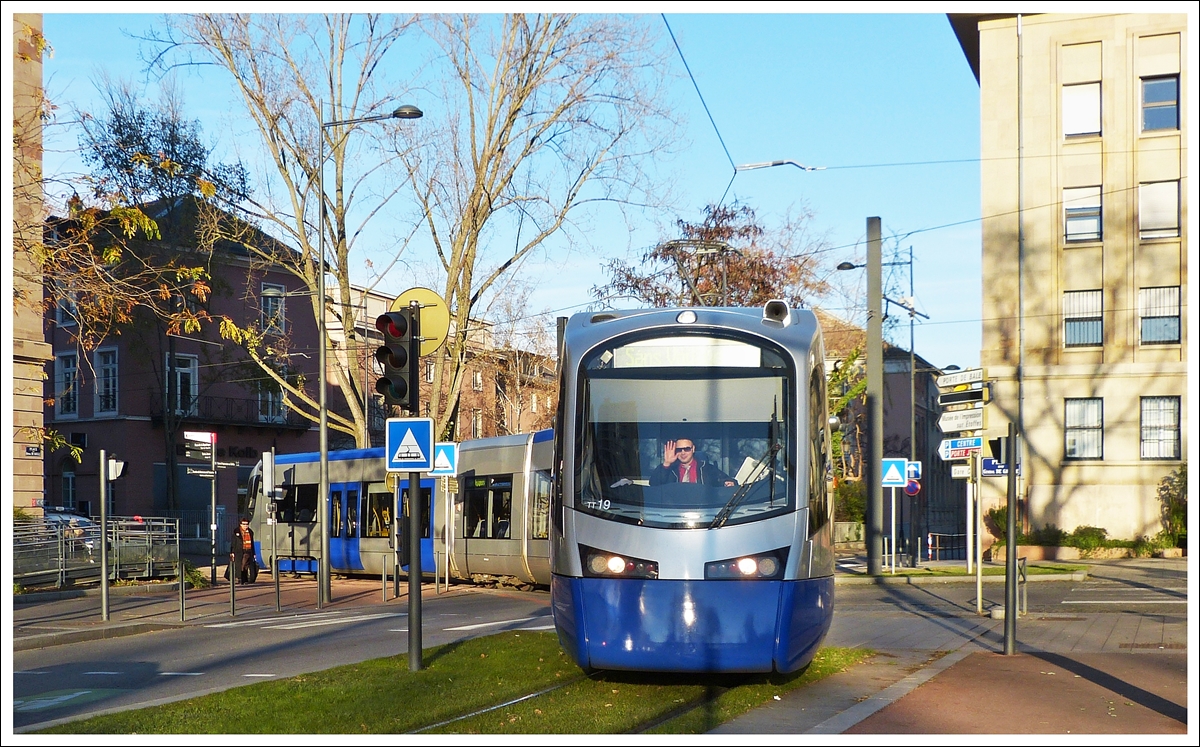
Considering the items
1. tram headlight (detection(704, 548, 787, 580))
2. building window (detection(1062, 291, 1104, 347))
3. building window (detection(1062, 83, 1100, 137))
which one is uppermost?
building window (detection(1062, 83, 1100, 137))

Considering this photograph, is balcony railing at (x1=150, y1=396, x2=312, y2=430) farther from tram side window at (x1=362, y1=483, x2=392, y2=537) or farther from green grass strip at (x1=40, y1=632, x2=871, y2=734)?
green grass strip at (x1=40, y1=632, x2=871, y2=734)

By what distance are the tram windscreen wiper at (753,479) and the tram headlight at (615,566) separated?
0.59 meters

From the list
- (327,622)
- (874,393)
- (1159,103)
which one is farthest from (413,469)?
(1159,103)

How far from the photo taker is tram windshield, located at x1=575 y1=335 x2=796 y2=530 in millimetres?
10406

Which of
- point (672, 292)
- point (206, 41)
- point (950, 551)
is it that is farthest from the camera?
point (950, 551)

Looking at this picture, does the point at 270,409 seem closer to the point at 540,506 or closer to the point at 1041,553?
the point at 1041,553

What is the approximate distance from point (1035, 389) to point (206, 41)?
26696 mm

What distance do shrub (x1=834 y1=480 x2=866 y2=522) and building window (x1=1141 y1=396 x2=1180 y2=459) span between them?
10422mm

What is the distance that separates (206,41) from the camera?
30.2 meters

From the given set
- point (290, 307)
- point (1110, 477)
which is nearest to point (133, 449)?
point (290, 307)

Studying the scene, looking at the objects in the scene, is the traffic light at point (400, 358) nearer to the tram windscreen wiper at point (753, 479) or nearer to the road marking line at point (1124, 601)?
the tram windscreen wiper at point (753, 479)

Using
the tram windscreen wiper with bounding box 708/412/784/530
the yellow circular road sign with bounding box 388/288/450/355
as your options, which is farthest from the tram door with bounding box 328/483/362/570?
the tram windscreen wiper with bounding box 708/412/784/530

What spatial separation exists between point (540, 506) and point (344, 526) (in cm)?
890

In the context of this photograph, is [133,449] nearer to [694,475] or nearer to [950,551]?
[950,551]
